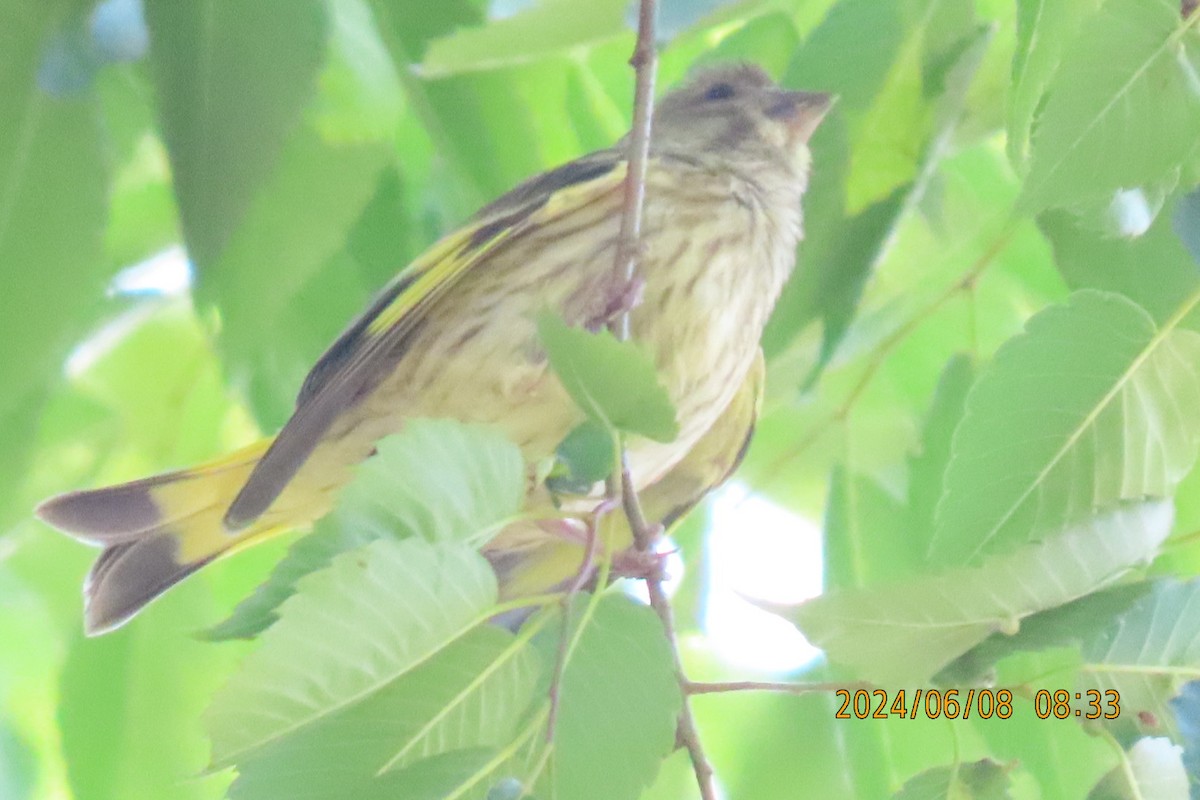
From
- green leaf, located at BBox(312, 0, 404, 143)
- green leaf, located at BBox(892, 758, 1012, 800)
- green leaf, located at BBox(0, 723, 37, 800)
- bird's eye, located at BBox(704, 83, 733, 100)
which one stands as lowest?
green leaf, located at BBox(0, 723, 37, 800)

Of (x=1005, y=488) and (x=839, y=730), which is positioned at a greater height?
(x=1005, y=488)

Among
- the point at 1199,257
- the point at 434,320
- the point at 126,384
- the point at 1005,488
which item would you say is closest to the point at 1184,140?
the point at 1199,257

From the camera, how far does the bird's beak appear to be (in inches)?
66.4

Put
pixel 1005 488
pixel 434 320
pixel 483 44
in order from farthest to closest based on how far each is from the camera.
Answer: pixel 434 320 < pixel 483 44 < pixel 1005 488

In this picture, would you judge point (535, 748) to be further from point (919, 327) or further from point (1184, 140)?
Answer: point (919, 327)

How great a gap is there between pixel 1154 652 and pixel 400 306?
3.06 ft

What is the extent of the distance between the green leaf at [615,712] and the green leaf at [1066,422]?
0.29 m

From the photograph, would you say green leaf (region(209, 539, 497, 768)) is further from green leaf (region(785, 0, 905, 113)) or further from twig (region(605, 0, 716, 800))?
green leaf (region(785, 0, 905, 113))

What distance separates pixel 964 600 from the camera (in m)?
0.93

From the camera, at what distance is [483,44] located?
50.6 inches

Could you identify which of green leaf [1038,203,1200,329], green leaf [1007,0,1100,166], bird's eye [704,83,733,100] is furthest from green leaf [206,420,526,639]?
bird's eye [704,83,733,100]

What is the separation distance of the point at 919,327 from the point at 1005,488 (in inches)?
27.8

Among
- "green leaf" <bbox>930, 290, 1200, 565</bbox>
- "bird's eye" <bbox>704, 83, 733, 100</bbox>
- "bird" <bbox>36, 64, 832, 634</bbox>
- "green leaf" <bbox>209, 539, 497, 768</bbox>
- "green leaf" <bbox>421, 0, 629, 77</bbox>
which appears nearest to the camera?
"green leaf" <bbox>209, 539, 497, 768</bbox>

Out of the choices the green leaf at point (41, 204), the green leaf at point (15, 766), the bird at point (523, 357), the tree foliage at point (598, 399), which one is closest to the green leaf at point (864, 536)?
the tree foliage at point (598, 399)
